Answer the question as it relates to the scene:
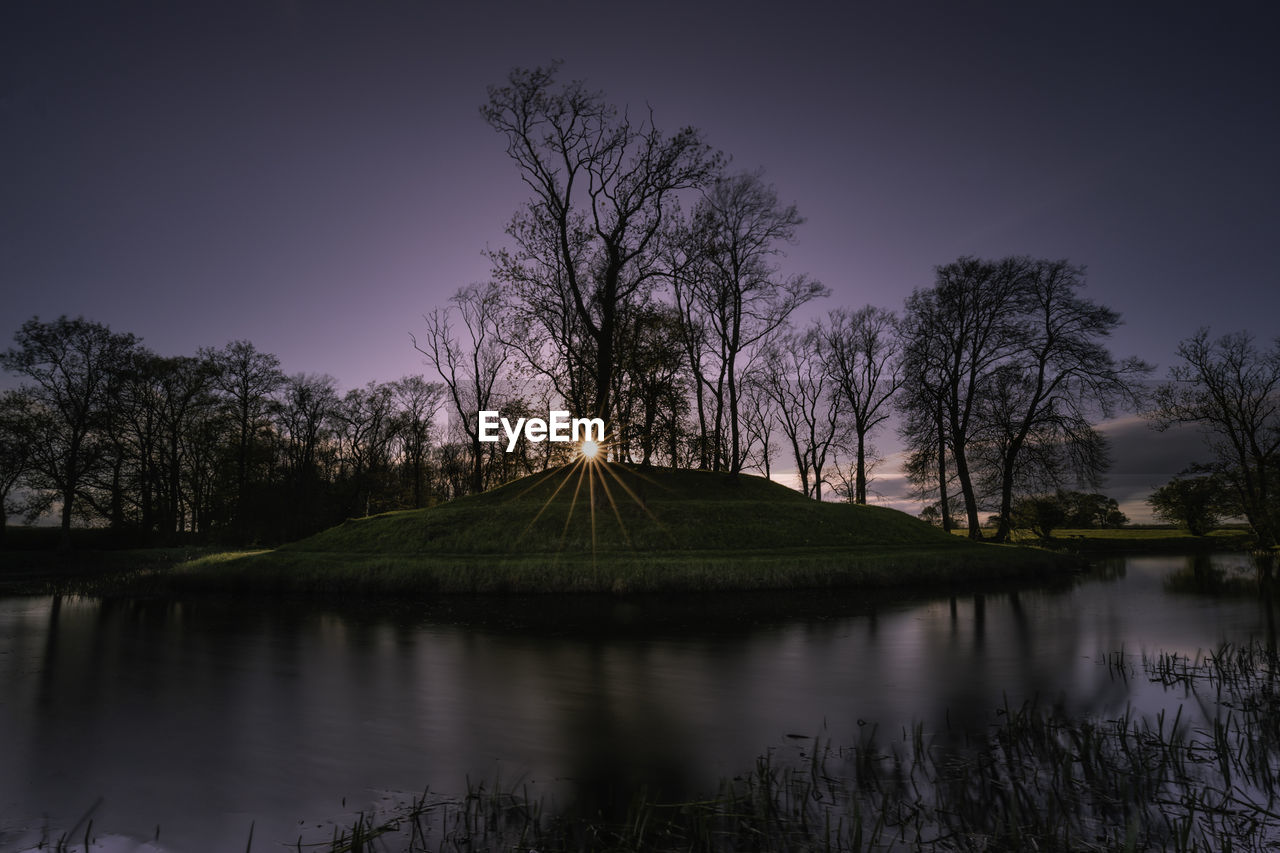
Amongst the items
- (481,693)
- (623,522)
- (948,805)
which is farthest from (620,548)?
(948,805)

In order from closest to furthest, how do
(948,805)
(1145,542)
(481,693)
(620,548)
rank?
(948,805) < (481,693) < (620,548) < (1145,542)

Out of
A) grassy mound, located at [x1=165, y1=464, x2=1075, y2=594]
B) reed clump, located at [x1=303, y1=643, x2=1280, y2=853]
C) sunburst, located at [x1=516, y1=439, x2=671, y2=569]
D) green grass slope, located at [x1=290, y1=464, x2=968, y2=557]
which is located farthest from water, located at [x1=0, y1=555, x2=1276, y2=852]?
sunburst, located at [x1=516, y1=439, x2=671, y2=569]

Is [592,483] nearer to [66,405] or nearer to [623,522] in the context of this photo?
[623,522]

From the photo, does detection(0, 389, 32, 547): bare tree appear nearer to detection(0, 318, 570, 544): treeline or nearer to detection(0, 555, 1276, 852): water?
detection(0, 318, 570, 544): treeline

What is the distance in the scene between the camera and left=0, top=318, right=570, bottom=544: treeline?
42562 mm

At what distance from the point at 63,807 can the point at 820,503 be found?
34.9 metres

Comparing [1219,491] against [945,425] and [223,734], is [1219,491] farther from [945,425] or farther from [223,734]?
[223,734]

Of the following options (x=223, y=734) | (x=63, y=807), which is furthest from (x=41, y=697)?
(x=63, y=807)

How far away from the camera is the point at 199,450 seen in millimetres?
53688

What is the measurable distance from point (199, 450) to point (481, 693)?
56.2 metres

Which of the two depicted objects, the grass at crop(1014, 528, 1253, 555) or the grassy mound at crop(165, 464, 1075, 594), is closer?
the grassy mound at crop(165, 464, 1075, 594)

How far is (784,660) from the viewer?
489 inches

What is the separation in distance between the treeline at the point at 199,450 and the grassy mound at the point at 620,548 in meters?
11.3

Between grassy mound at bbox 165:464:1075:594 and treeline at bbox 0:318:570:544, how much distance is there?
11323 millimetres
